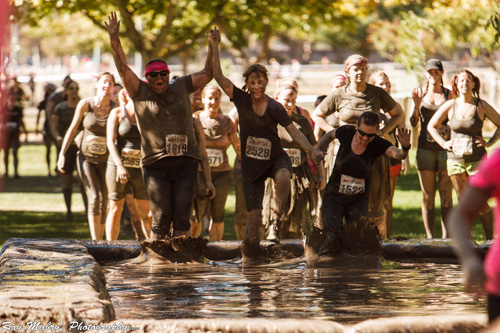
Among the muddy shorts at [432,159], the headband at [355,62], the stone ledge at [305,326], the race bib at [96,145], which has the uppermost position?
the headband at [355,62]

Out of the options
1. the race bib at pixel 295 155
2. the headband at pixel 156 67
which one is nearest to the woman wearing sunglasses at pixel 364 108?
the race bib at pixel 295 155

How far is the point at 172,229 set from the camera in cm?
923

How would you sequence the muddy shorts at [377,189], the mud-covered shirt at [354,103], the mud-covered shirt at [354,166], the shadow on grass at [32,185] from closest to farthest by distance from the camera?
the mud-covered shirt at [354,166], the muddy shorts at [377,189], the mud-covered shirt at [354,103], the shadow on grass at [32,185]

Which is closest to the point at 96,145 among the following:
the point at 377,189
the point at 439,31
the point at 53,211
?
the point at 377,189

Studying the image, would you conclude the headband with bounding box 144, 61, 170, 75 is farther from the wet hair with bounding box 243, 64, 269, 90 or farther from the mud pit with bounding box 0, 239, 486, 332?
the mud pit with bounding box 0, 239, 486, 332

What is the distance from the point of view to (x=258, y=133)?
348 inches

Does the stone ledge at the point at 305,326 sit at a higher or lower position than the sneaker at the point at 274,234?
lower

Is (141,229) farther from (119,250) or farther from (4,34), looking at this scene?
(4,34)

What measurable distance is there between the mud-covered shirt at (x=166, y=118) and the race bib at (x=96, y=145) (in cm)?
217

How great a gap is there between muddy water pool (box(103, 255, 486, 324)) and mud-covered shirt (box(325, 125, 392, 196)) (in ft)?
2.23

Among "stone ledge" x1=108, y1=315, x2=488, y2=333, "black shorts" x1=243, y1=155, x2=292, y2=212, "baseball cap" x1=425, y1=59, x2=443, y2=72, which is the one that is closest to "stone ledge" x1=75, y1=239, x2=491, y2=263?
"black shorts" x1=243, y1=155, x2=292, y2=212

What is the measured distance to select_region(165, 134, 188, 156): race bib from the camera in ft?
28.3

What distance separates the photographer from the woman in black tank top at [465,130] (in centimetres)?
1060

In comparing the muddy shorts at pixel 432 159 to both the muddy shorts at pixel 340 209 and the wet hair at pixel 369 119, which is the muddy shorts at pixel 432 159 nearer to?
the muddy shorts at pixel 340 209
